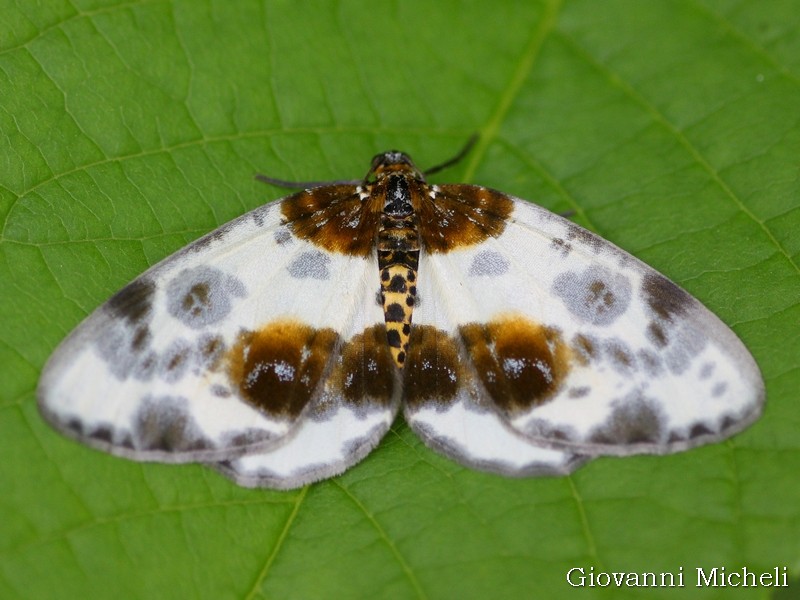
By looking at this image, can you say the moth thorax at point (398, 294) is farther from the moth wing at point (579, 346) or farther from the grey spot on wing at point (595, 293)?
the grey spot on wing at point (595, 293)

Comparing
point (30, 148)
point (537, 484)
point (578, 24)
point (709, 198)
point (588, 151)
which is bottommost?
point (537, 484)

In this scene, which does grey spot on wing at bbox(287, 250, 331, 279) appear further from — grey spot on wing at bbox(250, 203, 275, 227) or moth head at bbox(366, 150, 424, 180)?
moth head at bbox(366, 150, 424, 180)

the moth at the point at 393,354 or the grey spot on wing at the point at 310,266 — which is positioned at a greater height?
the grey spot on wing at the point at 310,266

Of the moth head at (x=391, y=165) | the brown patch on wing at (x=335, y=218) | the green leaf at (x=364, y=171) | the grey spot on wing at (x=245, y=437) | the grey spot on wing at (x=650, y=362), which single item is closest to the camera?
the green leaf at (x=364, y=171)

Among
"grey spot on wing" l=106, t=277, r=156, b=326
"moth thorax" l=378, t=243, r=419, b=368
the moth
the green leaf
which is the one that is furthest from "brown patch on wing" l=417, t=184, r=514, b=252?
"grey spot on wing" l=106, t=277, r=156, b=326

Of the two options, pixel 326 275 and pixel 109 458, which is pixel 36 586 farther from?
pixel 326 275

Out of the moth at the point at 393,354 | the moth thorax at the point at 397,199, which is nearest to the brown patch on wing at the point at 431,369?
the moth at the point at 393,354

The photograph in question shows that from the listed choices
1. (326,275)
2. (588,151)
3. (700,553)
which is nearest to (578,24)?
(588,151)
